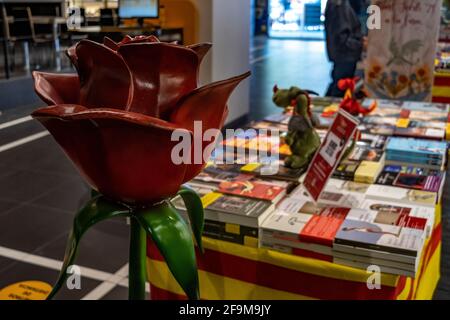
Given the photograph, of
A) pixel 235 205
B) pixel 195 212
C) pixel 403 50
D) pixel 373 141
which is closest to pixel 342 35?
pixel 403 50

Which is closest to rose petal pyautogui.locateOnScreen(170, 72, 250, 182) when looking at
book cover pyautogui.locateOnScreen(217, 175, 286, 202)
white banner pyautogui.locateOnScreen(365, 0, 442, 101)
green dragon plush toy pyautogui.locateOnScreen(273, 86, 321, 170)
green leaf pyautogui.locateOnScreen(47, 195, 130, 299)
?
green leaf pyautogui.locateOnScreen(47, 195, 130, 299)

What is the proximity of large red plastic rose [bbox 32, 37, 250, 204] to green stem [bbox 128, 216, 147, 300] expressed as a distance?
61 mm

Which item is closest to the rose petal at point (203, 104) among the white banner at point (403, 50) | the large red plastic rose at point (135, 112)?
the large red plastic rose at point (135, 112)

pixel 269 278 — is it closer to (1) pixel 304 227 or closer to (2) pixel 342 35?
(1) pixel 304 227

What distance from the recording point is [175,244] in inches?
22.7

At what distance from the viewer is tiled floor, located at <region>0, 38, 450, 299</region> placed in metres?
2.59

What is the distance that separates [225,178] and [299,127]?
0.31 meters

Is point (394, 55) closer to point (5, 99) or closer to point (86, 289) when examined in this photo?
point (86, 289)

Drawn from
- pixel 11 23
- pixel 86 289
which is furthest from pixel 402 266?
pixel 11 23

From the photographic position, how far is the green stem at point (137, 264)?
653 mm

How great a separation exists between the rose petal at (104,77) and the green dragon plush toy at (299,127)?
1266 millimetres

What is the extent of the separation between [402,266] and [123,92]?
102 centimetres

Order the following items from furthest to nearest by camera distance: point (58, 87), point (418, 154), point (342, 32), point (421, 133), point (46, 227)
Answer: point (342, 32) < point (46, 227) < point (421, 133) < point (418, 154) < point (58, 87)

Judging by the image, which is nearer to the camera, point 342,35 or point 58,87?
point 58,87
